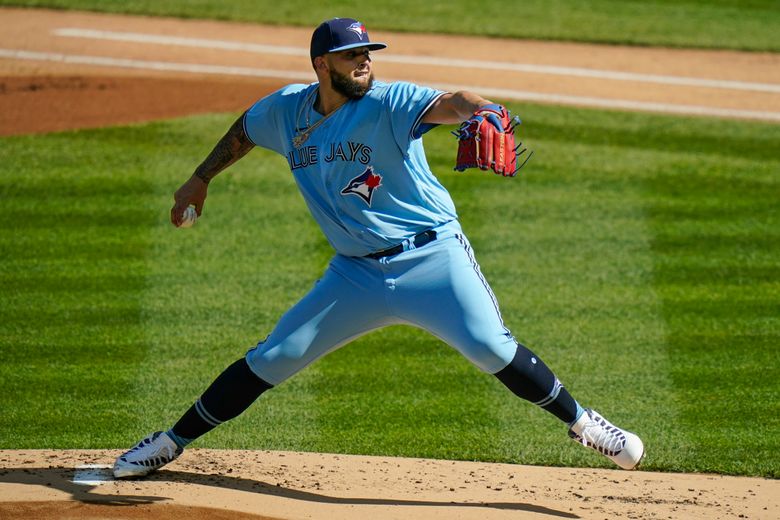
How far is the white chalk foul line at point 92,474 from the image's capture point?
5.24m

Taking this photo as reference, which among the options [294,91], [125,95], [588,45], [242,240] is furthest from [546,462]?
[588,45]

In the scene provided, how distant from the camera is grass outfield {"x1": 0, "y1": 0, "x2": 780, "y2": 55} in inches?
520

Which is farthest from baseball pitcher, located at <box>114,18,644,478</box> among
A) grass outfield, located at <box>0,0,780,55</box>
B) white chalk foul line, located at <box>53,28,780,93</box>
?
grass outfield, located at <box>0,0,780,55</box>

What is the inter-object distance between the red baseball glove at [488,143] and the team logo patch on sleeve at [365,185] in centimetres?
43

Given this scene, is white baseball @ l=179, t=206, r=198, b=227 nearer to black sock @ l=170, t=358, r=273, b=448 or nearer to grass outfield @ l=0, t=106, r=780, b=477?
black sock @ l=170, t=358, r=273, b=448

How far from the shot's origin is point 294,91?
5234mm

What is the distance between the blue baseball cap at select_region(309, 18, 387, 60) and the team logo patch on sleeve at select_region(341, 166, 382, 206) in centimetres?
50

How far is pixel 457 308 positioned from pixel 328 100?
1.03 metres

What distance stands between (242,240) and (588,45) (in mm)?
5860

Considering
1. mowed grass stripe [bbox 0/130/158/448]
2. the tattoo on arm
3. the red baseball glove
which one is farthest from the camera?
mowed grass stripe [bbox 0/130/158/448]

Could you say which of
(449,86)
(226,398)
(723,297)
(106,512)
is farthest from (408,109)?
(449,86)

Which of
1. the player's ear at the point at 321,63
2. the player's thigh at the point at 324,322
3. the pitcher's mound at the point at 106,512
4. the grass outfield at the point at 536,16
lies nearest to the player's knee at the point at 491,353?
the player's thigh at the point at 324,322

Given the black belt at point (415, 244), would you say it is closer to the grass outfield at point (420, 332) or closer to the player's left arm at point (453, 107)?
the player's left arm at point (453, 107)

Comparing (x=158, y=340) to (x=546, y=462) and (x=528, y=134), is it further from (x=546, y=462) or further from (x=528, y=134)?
(x=528, y=134)
